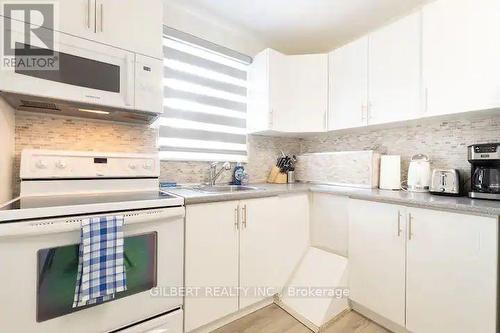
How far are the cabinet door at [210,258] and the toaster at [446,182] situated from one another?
4.46ft

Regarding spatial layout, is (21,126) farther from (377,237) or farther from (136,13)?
(377,237)

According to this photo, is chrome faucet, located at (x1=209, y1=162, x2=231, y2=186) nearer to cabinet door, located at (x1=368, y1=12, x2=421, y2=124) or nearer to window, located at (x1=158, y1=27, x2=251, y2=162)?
window, located at (x1=158, y1=27, x2=251, y2=162)

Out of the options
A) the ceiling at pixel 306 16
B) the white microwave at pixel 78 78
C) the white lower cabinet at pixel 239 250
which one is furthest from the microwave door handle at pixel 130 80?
the ceiling at pixel 306 16

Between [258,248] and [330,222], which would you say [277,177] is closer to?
[330,222]

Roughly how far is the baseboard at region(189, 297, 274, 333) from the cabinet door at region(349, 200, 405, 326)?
0.65m

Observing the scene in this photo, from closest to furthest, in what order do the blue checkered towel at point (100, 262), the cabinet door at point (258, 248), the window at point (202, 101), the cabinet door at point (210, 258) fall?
the blue checkered towel at point (100, 262) < the cabinet door at point (210, 258) < the cabinet door at point (258, 248) < the window at point (202, 101)

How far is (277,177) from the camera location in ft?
7.85

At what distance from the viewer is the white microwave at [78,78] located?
3.50ft

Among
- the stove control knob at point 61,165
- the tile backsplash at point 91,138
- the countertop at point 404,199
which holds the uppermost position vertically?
the tile backsplash at point 91,138

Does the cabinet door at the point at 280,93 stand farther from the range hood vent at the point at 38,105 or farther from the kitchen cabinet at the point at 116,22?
the range hood vent at the point at 38,105

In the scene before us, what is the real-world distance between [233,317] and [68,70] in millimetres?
1813

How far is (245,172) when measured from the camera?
2240mm

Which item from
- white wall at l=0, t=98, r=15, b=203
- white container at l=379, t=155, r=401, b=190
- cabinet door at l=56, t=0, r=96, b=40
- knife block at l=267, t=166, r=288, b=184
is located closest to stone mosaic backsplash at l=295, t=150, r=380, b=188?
white container at l=379, t=155, r=401, b=190

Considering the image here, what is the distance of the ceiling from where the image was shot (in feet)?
5.93
